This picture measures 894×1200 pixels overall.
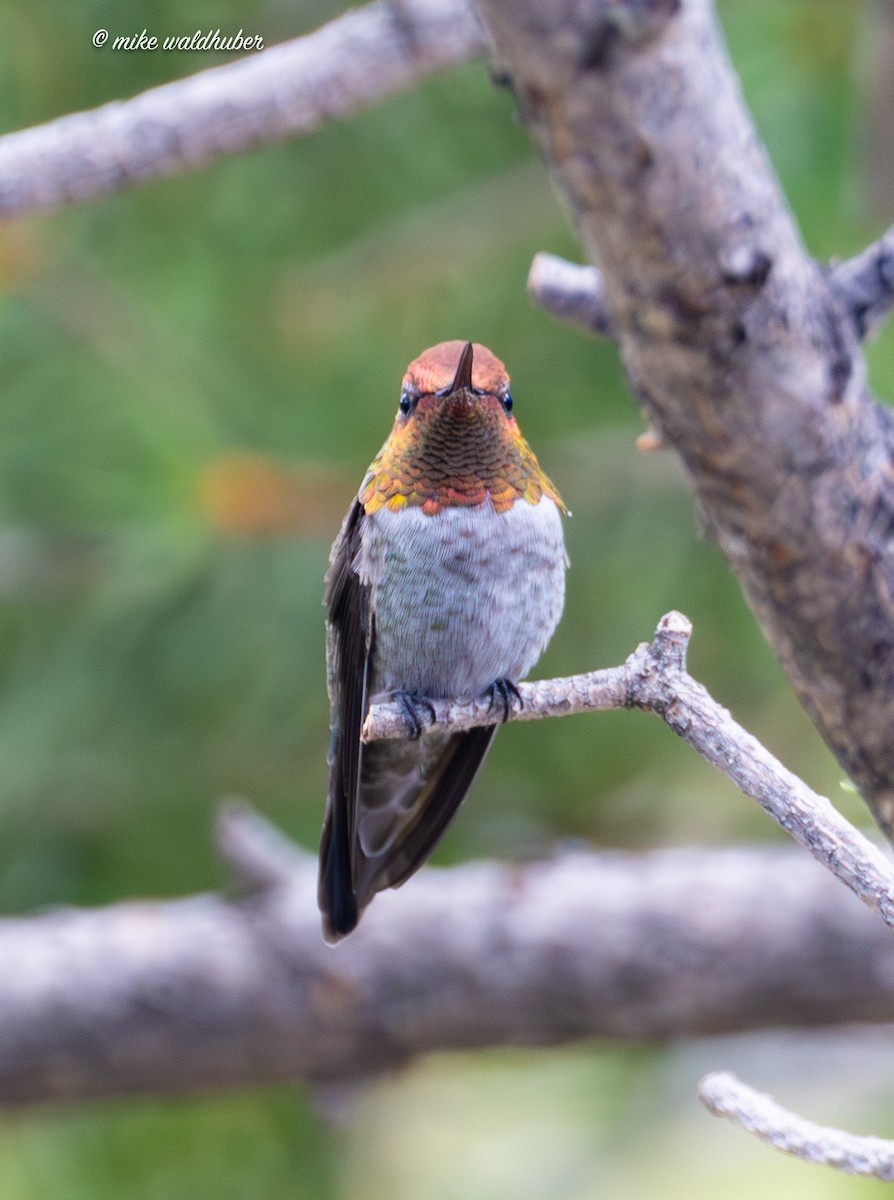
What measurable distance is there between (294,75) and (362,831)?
39.2 inches

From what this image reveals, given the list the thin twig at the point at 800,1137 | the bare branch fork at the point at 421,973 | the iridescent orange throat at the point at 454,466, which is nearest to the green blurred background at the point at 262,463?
the bare branch fork at the point at 421,973

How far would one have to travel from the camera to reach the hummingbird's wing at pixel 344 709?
1.69 meters

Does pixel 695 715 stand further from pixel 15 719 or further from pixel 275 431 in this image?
pixel 15 719

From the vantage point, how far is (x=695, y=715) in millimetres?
1209

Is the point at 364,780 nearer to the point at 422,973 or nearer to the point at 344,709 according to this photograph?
the point at 344,709

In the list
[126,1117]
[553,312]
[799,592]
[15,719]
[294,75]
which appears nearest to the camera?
[799,592]

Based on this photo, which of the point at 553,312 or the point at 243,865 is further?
the point at 243,865

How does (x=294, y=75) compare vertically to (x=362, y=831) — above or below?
above

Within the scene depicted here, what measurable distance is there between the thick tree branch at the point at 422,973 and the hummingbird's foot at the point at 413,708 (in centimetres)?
106

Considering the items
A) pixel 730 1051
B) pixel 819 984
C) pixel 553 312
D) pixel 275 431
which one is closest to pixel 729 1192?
pixel 730 1051

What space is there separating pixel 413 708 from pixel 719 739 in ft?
1.88

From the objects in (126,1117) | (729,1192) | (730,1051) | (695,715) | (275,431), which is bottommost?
(729,1192)

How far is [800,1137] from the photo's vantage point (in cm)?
112

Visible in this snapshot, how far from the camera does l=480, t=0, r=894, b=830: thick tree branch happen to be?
109 cm
